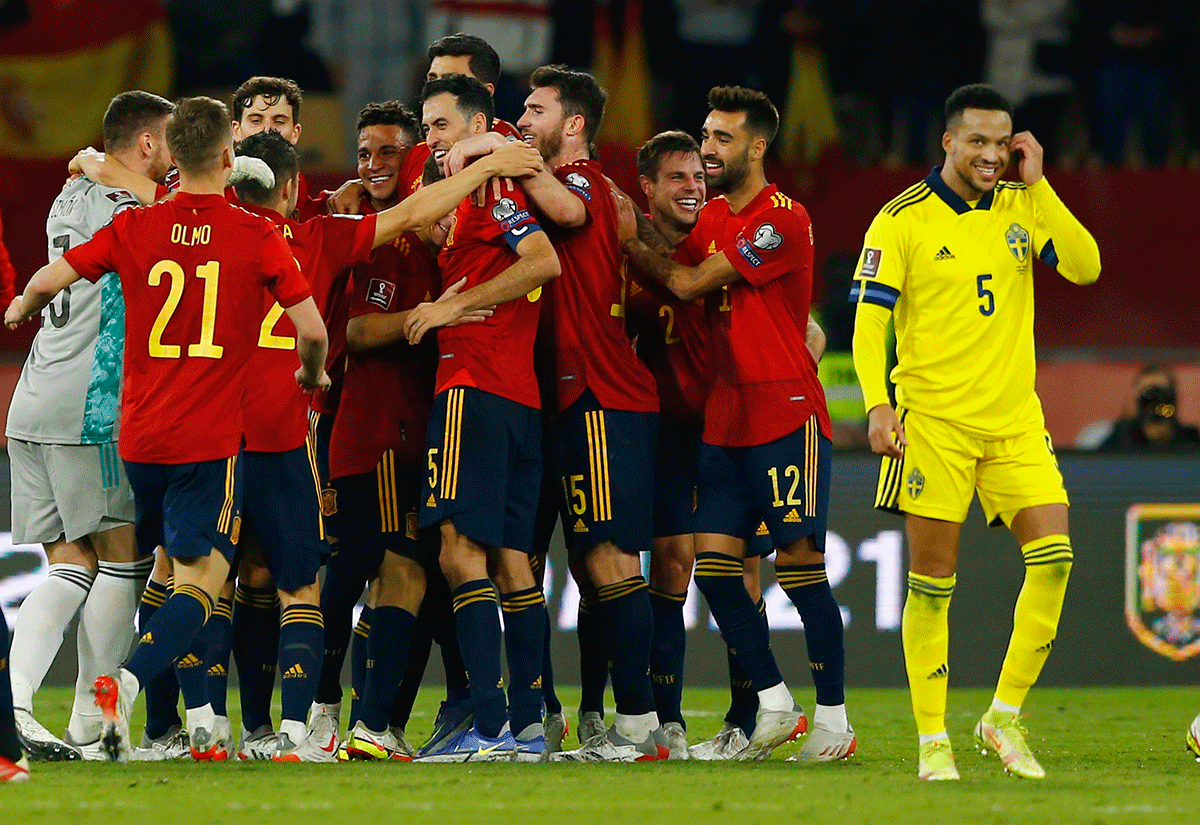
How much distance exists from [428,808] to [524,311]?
6.36 feet

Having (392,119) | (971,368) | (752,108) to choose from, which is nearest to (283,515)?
(392,119)

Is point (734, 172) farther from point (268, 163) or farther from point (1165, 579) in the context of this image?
point (1165, 579)

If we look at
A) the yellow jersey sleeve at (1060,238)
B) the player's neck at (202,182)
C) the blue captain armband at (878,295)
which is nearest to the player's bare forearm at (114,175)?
the player's neck at (202,182)

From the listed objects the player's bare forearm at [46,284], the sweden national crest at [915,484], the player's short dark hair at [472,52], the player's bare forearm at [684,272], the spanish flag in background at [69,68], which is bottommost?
the sweden national crest at [915,484]

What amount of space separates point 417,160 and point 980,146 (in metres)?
2.06

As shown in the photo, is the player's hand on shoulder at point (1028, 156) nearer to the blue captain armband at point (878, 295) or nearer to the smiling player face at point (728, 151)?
the blue captain armband at point (878, 295)

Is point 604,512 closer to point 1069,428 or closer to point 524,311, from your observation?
point 524,311

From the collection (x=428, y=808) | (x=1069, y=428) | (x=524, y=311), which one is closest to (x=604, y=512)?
(x=524, y=311)

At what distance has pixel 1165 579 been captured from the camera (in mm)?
8648

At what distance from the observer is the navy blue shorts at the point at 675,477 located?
241 inches

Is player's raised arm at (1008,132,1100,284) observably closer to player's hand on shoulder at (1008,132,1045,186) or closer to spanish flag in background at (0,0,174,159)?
player's hand on shoulder at (1008,132,1045,186)

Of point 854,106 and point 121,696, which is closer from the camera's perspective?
point 121,696

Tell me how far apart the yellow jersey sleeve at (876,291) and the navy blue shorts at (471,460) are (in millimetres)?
1129

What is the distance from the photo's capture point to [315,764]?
530 centimetres
